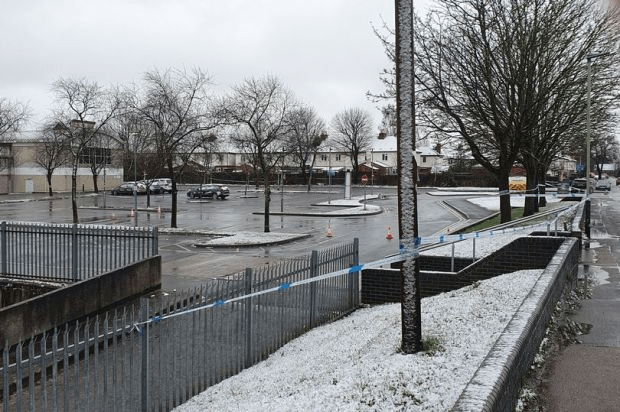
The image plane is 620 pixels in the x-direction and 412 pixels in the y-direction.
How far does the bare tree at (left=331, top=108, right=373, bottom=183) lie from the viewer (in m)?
97.2

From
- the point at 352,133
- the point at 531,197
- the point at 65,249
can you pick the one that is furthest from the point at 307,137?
the point at 65,249

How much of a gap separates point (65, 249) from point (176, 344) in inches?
305

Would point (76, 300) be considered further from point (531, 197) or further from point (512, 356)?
point (531, 197)

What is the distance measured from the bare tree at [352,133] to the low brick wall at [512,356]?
87623mm

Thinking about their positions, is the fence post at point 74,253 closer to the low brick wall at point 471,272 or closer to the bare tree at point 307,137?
the low brick wall at point 471,272

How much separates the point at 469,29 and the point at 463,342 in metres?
16.3

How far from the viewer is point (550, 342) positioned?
24.1ft

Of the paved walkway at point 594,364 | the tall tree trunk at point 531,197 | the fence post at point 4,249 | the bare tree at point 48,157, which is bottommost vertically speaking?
the paved walkway at point 594,364

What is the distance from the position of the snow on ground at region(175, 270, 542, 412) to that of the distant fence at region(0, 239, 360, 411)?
27 cm

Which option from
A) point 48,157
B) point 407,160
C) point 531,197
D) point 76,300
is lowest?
point 76,300

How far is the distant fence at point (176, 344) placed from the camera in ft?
17.2

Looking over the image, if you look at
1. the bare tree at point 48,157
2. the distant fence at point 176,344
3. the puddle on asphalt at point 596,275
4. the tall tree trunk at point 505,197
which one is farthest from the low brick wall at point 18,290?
the bare tree at point 48,157

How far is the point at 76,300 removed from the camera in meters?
11.3

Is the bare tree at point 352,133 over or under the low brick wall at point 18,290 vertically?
over
